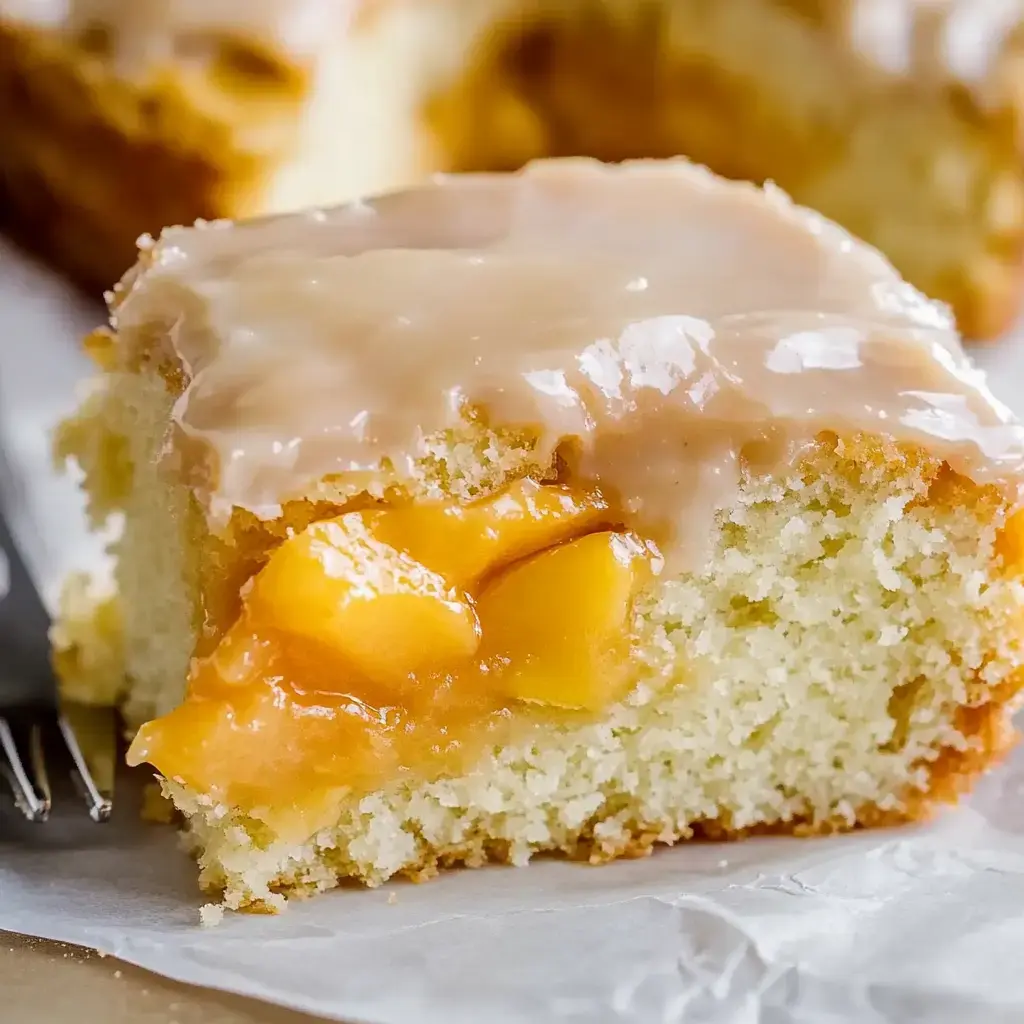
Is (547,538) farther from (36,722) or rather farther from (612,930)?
(36,722)

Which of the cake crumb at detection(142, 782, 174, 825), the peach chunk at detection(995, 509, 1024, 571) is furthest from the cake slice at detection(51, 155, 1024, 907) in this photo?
the cake crumb at detection(142, 782, 174, 825)

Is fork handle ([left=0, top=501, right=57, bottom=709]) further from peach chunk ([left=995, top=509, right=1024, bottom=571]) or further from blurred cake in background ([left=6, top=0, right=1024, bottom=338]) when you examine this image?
peach chunk ([left=995, top=509, right=1024, bottom=571])

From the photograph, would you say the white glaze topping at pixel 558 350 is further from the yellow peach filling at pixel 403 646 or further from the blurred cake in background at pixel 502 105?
the blurred cake in background at pixel 502 105

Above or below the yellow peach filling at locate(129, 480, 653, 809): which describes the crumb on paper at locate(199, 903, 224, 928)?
below

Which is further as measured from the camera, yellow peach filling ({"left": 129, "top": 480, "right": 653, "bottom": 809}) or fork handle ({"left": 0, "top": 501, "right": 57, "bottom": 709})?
fork handle ({"left": 0, "top": 501, "right": 57, "bottom": 709})

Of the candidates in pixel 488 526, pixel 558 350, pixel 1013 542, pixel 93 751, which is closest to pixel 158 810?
pixel 93 751

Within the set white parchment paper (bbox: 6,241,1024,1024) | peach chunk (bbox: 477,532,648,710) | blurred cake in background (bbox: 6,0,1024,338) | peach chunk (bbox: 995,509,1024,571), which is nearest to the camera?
white parchment paper (bbox: 6,241,1024,1024)

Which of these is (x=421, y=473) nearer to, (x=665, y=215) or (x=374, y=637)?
(x=374, y=637)

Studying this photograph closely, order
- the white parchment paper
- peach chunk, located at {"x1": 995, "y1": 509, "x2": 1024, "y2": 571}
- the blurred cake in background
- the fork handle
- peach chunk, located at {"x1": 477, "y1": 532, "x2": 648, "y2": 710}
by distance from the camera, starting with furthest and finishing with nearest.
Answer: the blurred cake in background < the fork handle < peach chunk, located at {"x1": 995, "y1": 509, "x2": 1024, "y2": 571} < peach chunk, located at {"x1": 477, "y1": 532, "x2": 648, "y2": 710} < the white parchment paper
